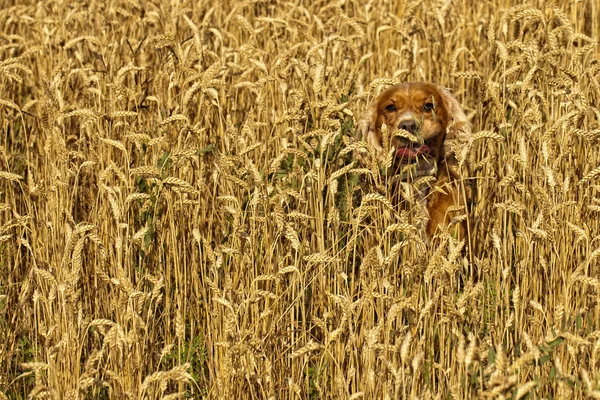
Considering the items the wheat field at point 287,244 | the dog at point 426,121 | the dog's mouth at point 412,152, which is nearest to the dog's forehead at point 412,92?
the dog at point 426,121

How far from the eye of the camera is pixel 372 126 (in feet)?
16.8

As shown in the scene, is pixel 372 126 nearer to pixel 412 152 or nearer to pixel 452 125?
pixel 452 125

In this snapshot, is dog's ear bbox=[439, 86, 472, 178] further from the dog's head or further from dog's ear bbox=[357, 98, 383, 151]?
dog's ear bbox=[357, 98, 383, 151]

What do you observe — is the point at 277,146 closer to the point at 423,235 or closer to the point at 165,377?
the point at 423,235

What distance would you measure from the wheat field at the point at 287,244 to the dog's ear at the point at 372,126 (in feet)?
0.31

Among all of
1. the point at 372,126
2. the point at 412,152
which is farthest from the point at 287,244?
the point at 372,126

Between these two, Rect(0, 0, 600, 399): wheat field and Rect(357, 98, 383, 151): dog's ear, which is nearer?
Rect(0, 0, 600, 399): wheat field

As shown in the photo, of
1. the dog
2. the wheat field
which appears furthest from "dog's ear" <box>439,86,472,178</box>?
the wheat field

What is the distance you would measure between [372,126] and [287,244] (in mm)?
1241

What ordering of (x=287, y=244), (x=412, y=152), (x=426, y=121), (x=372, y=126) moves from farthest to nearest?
1. (x=372, y=126)
2. (x=426, y=121)
3. (x=412, y=152)
4. (x=287, y=244)

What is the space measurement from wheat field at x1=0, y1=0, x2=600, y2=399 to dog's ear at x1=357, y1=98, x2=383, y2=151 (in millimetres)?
96

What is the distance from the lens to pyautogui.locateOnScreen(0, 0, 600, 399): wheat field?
10.0 feet

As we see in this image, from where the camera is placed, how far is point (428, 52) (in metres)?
5.68

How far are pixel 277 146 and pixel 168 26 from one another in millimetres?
1382
